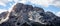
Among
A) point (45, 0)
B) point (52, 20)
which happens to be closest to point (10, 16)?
point (52, 20)

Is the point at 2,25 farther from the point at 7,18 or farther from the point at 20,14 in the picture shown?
the point at 20,14

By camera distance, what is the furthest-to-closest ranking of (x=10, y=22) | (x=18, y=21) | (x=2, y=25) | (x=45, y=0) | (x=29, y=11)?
(x=29, y=11), (x=18, y=21), (x=10, y=22), (x=2, y=25), (x=45, y=0)

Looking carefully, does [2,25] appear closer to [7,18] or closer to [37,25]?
[7,18]

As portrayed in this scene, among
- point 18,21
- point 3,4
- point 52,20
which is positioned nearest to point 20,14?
point 18,21

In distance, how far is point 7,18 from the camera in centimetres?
3672

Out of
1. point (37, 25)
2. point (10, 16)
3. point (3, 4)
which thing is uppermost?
point (3, 4)

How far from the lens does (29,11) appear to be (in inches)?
1663

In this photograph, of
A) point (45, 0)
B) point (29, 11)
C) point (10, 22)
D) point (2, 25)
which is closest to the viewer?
point (45, 0)

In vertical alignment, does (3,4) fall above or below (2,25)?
above

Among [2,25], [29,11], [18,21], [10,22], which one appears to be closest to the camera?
[2,25]

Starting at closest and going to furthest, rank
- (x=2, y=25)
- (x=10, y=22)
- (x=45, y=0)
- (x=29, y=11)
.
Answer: (x=45, y=0), (x=2, y=25), (x=10, y=22), (x=29, y=11)

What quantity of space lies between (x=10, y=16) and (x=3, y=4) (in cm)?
1403

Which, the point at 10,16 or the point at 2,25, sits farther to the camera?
the point at 10,16

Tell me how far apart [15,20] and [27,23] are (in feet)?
16.8
